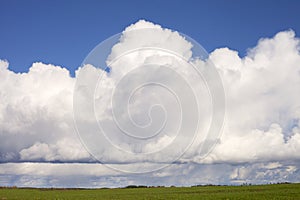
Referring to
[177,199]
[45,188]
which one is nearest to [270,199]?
[177,199]

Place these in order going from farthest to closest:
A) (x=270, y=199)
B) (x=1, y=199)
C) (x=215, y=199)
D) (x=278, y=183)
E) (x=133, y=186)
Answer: (x=133, y=186), (x=278, y=183), (x=1, y=199), (x=215, y=199), (x=270, y=199)

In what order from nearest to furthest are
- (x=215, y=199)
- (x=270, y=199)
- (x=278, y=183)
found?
(x=270, y=199), (x=215, y=199), (x=278, y=183)

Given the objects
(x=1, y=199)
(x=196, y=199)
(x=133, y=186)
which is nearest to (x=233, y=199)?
(x=196, y=199)

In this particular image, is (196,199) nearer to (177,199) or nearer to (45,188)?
(177,199)

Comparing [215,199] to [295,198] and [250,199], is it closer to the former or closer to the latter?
[250,199]

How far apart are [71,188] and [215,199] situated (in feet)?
346

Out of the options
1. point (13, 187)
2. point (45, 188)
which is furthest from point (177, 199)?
point (13, 187)

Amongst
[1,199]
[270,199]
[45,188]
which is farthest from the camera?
[45,188]

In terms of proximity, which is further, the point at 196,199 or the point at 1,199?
the point at 1,199

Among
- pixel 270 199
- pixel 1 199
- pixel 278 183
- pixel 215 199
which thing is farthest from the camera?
pixel 278 183

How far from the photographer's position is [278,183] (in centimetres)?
13525

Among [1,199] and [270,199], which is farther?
[1,199]

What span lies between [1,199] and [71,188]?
256 feet

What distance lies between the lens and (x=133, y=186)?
188 meters
